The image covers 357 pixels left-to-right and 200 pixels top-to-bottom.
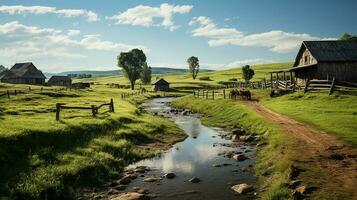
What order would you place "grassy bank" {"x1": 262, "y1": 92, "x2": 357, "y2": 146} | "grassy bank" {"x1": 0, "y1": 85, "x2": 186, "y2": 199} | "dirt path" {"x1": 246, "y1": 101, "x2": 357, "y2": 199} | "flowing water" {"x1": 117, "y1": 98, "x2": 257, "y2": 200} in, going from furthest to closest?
"grassy bank" {"x1": 262, "y1": 92, "x2": 357, "y2": 146} → "flowing water" {"x1": 117, "y1": 98, "x2": 257, "y2": 200} → "grassy bank" {"x1": 0, "y1": 85, "x2": 186, "y2": 199} → "dirt path" {"x1": 246, "y1": 101, "x2": 357, "y2": 199}

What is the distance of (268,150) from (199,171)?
5.20 metres

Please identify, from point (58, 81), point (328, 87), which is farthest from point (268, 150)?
point (58, 81)

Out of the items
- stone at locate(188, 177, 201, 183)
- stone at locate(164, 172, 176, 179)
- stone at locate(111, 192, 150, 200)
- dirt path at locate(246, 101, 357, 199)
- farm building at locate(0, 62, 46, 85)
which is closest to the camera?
dirt path at locate(246, 101, 357, 199)

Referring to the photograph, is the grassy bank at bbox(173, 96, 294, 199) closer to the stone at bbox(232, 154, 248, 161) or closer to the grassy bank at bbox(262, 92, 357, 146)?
the stone at bbox(232, 154, 248, 161)

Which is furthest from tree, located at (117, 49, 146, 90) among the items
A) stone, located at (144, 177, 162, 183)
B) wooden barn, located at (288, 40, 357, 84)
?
stone, located at (144, 177, 162, 183)

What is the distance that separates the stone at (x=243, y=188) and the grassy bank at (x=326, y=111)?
783 cm

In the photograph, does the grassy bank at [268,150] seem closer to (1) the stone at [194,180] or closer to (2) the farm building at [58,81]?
(1) the stone at [194,180]

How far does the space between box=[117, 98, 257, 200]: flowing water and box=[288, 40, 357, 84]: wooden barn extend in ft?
86.9

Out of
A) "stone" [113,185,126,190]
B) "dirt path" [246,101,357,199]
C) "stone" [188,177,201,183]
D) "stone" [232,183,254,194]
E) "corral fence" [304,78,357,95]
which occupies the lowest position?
"stone" [113,185,126,190]

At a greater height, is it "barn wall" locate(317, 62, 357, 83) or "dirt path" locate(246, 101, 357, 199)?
"barn wall" locate(317, 62, 357, 83)

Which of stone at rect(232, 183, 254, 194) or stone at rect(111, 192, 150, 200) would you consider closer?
stone at rect(111, 192, 150, 200)

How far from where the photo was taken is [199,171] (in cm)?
2023

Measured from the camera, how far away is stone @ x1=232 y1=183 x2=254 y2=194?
16.1m

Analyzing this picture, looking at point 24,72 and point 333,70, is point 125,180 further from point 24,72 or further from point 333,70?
point 24,72
